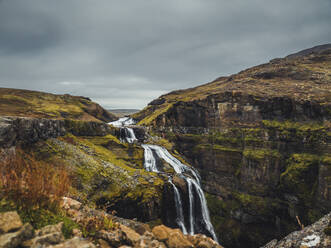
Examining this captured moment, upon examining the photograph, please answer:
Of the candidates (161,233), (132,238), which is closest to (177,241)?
(161,233)

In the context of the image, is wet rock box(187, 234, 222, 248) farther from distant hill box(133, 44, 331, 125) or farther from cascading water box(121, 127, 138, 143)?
distant hill box(133, 44, 331, 125)

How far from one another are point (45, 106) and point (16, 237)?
220 feet

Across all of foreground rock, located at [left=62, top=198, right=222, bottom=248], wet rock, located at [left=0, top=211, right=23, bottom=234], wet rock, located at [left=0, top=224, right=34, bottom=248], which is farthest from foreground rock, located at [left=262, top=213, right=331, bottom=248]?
wet rock, located at [left=0, top=211, right=23, bottom=234]

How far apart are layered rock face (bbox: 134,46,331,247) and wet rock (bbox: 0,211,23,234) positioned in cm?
2835

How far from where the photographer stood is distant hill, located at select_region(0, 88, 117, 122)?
48000 millimetres

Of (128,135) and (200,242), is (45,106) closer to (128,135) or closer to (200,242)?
(128,135)

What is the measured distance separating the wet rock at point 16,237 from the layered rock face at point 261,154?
92.6ft

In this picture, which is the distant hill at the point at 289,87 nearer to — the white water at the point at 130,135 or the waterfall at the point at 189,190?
the white water at the point at 130,135

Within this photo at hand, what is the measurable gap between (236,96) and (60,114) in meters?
52.4

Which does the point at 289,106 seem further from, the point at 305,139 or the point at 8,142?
the point at 8,142

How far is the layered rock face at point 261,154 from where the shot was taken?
77.7ft

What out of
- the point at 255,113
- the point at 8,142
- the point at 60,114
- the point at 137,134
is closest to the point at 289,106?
the point at 255,113

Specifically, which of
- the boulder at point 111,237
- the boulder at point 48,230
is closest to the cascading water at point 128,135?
the boulder at point 111,237

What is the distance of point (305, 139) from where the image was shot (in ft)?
83.0
